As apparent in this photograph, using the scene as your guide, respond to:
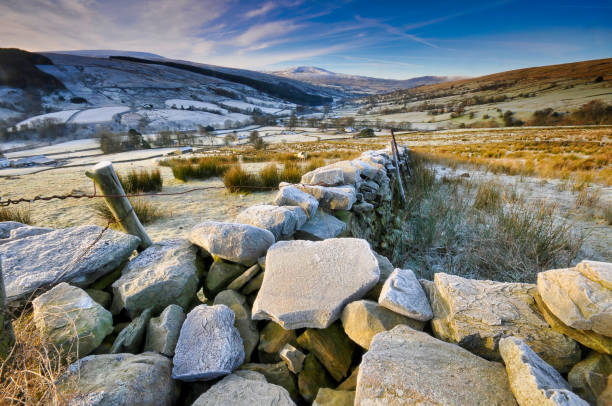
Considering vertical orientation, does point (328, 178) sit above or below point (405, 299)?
above

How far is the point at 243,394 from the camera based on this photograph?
3.02ft

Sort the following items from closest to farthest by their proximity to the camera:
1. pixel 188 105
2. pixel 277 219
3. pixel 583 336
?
pixel 583 336 < pixel 277 219 < pixel 188 105

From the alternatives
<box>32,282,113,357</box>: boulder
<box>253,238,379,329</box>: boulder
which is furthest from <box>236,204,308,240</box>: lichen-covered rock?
<box>32,282,113,357</box>: boulder

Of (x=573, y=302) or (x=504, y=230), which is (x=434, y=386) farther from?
(x=504, y=230)

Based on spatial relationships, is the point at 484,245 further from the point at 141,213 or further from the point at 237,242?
the point at 141,213

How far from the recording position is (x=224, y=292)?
4.82 ft

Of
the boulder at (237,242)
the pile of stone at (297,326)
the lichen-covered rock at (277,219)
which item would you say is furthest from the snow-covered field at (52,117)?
the boulder at (237,242)

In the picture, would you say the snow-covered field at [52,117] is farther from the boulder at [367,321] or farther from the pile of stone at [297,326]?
the boulder at [367,321]

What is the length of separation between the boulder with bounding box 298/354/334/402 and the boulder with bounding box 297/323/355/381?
29mm

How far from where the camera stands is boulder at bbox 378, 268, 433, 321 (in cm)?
109

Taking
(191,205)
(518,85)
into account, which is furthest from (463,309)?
(518,85)

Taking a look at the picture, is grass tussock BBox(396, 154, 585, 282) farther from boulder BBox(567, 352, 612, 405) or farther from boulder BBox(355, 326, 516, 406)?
boulder BBox(355, 326, 516, 406)

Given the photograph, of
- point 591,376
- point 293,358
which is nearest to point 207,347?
point 293,358

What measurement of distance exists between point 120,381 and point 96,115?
37385 millimetres
